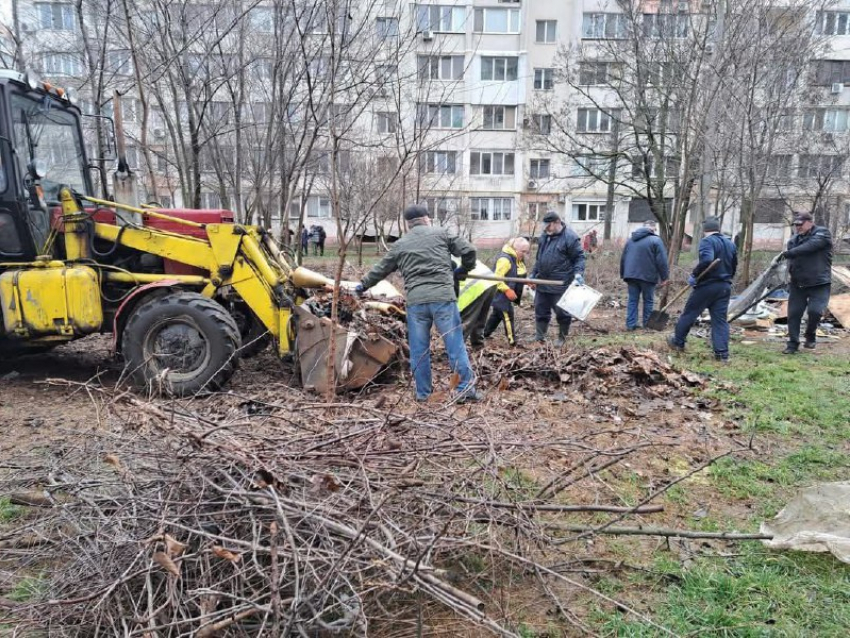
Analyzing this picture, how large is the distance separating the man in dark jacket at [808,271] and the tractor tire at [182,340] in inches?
264

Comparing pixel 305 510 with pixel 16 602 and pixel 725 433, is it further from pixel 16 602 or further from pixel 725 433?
pixel 725 433

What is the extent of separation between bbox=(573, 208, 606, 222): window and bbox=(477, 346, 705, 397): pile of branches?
32.8 meters

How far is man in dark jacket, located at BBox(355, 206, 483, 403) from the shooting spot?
5375 mm

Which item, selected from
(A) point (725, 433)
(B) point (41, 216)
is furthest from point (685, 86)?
(B) point (41, 216)

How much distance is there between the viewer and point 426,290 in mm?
5363

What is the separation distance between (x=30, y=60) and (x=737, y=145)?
52.2 feet

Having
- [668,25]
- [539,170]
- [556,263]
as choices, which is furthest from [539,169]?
[556,263]

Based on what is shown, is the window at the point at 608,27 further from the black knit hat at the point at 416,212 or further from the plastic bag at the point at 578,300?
the black knit hat at the point at 416,212

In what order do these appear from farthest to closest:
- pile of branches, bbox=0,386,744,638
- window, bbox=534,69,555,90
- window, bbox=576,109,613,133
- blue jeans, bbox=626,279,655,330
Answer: window, bbox=534,69,555,90, window, bbox=576,109,613,133, blue jeans, bbox=626,279,655,330, pile of branches, bbox=0,386,744,638

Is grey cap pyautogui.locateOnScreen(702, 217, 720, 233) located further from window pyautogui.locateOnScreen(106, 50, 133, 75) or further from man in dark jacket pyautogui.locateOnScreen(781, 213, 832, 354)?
window pyautogui.locateOnScreen(106, 50, 133, 75)

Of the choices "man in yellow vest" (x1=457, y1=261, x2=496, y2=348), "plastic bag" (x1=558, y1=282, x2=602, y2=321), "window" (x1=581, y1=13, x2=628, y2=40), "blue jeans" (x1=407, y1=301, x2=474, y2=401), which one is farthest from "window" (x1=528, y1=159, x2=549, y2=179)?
"blue jeans" (x1=407, y1=301, x2=474, y2=401)

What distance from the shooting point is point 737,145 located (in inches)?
469

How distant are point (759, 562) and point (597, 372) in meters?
3.17

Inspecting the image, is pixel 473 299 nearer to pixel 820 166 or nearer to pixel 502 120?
pixel 820 166
